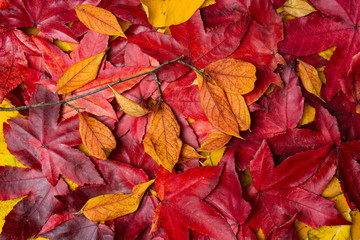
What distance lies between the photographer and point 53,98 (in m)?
0.64

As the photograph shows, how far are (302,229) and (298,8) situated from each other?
1.63 ft

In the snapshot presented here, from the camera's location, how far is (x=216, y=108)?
0.60 m

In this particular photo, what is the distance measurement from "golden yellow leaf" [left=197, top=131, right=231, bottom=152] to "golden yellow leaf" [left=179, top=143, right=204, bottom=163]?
0.01m

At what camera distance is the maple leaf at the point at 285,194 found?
0.62 meters

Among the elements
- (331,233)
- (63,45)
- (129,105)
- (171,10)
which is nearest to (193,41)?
(171,10)

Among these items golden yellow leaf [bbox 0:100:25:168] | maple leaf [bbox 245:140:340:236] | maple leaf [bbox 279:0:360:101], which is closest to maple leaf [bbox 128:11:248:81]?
maple leaf [bbox 279:0:360:101]

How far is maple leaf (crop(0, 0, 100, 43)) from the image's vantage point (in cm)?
64

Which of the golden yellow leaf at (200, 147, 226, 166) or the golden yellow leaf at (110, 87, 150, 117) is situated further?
the golden yellow leaf at (200, 147, 226, 166)

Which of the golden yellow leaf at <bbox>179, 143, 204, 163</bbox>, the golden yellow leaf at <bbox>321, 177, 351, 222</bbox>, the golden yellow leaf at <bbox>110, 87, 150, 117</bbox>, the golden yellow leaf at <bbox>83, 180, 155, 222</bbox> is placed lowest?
the golden yellow leaf at <bbox>321, 177, 351, 222</bbox>

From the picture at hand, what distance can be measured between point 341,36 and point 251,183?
37cm

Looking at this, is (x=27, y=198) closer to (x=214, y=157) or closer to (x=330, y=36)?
(x=214, y=157)

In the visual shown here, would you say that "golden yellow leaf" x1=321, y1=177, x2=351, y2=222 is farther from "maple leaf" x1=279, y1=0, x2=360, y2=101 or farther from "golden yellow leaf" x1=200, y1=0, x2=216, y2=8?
"golden yellow leaf" x1=200, y1=0, x2=216, y2=8

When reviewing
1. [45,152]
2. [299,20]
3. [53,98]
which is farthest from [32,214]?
[299,20]

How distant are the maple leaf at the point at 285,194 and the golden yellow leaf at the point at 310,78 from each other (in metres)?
0.13
